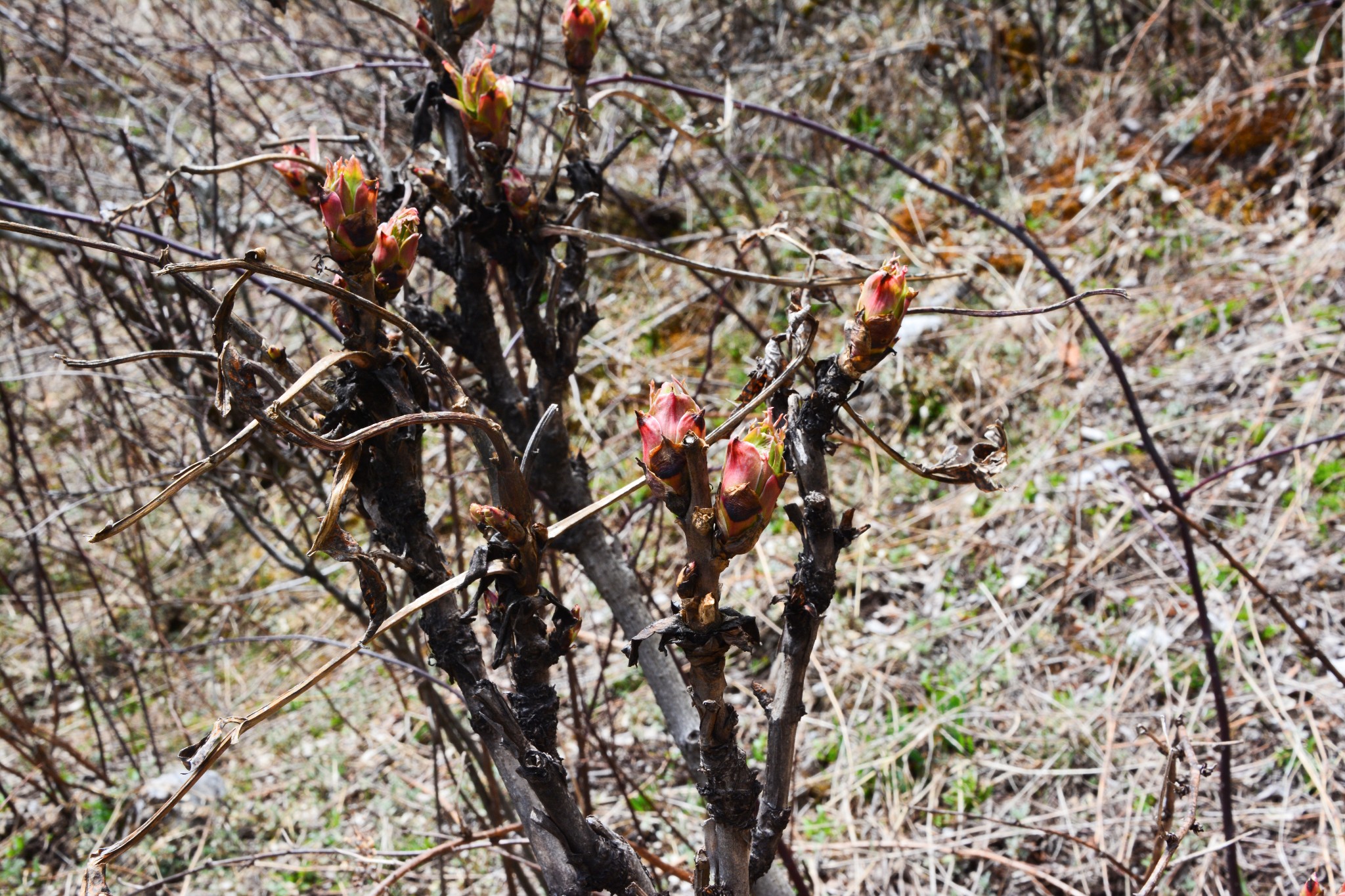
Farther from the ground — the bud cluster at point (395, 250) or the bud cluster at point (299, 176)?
the bud cluster at point (299, 176)

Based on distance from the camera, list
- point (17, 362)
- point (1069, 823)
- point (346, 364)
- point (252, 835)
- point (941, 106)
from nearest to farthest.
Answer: point (346, 364) < point (1069, 823) < point (252, 835) < point (17, 362) < point (941, 106)

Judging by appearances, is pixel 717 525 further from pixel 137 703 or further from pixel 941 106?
pixel 941 106

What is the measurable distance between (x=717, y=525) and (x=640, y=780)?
84.1 inches

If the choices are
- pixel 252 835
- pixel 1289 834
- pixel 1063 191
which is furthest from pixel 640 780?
pixel 1063 191

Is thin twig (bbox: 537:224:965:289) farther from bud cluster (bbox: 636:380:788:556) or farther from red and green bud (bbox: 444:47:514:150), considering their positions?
bud cluster (bbox: 636:380:788:556)

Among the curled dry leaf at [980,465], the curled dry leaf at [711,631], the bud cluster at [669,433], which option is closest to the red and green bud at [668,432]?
the bud cluster at [669,433]

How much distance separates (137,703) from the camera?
11.3 ft

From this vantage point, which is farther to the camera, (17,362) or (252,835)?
(17,362)

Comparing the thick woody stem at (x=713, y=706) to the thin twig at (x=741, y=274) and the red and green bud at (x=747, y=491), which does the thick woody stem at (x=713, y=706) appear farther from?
the thin twig at (x=741, y=274)

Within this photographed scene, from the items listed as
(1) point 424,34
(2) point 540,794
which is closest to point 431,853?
Result: (2) point 540,794

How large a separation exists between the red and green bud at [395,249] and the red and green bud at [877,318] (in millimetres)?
384

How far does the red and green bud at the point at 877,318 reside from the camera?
0.69 metres

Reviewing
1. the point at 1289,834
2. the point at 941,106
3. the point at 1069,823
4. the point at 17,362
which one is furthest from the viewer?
the point at 941,106

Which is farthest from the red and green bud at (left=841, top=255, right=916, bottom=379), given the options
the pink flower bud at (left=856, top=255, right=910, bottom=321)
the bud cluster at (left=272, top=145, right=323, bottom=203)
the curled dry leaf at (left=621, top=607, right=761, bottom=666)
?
the bud cluster at (left=272, top=145, right=323, bottom=203)
